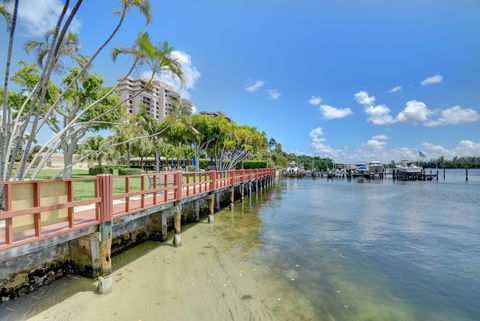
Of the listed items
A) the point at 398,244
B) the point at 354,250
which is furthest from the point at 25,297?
the point at 398,244

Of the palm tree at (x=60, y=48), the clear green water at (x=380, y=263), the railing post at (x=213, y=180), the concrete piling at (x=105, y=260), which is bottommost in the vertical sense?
the clear green water at (x=380, y=263)

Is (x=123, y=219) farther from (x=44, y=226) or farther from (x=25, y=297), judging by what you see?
(x=25, y=297)

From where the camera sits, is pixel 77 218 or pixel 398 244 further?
pixel 398 244

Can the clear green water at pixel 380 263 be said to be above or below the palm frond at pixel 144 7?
below

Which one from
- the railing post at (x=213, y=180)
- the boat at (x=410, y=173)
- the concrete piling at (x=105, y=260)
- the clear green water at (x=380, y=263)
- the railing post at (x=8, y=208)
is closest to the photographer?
the railing post at (x=8, y=208)

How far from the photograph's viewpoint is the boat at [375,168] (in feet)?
212

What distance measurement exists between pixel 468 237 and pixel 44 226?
17.5 metres

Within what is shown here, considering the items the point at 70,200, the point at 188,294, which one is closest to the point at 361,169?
the point at 188,294

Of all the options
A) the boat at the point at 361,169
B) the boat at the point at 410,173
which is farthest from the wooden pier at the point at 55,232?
the boat at the point at 361,169

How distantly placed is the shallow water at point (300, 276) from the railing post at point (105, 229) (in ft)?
1.06

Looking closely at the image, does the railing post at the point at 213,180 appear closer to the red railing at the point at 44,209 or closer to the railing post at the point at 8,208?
the red railing at the point at 44,209

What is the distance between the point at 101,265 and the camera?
6.26 m

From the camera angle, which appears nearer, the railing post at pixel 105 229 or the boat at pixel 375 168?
the railing post at pixel 105 229

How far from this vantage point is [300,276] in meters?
7.62
